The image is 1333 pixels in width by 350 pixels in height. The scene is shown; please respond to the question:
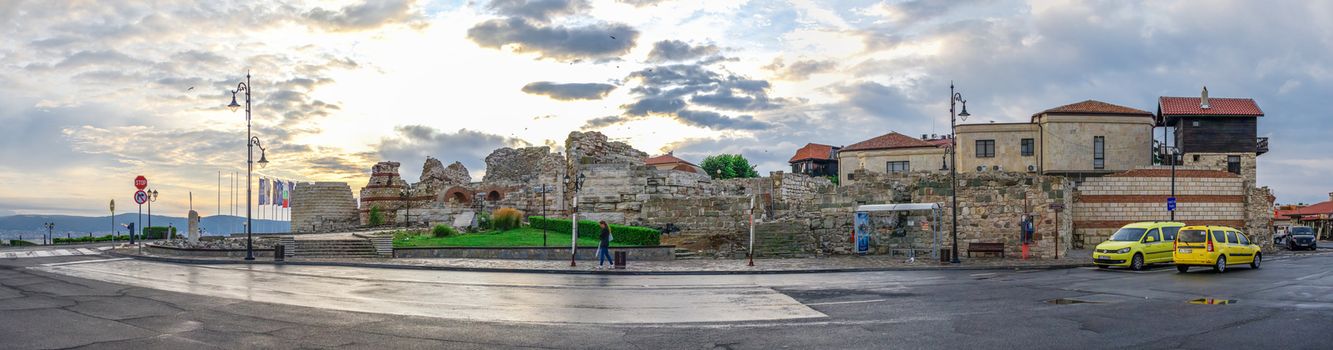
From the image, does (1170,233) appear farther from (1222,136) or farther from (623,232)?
(1222,136)

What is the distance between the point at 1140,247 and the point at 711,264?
39.9ft

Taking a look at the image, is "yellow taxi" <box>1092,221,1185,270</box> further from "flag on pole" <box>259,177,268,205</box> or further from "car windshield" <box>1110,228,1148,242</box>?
"flag on pole" <box>259,177,268,205</box>

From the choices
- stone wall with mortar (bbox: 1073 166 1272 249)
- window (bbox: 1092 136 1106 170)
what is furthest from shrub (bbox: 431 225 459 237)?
window (bbox: 1092 136 1106 170)

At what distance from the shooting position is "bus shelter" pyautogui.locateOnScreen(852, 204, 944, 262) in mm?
30734

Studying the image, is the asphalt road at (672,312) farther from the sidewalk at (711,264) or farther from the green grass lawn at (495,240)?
the green grass lawn at (495,240)

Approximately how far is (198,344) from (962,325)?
9751mm

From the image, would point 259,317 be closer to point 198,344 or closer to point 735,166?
point 198,344

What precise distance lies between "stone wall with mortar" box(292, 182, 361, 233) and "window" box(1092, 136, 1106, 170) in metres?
47.5

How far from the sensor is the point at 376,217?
186 ft

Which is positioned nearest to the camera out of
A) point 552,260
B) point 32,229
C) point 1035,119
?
point 552,260

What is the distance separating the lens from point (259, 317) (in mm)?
Answer: 12781

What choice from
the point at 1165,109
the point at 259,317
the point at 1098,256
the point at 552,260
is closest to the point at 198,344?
the point at 259,317

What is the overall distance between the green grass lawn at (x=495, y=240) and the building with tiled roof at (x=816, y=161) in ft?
185

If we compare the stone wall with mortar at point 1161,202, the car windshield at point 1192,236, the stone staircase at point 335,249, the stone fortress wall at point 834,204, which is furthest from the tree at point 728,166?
the car windshield at point 1192,236
